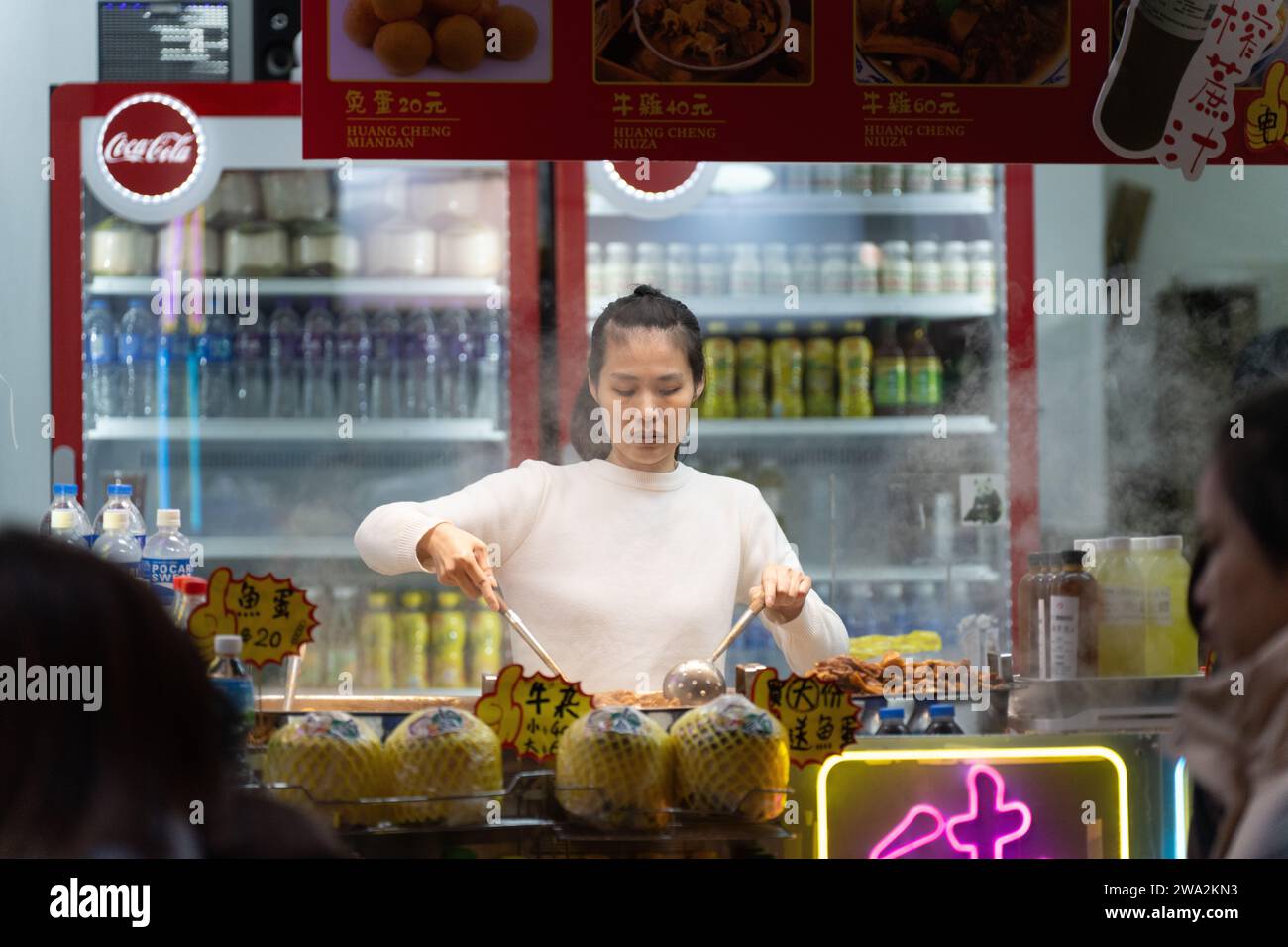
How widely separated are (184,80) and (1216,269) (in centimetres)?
266

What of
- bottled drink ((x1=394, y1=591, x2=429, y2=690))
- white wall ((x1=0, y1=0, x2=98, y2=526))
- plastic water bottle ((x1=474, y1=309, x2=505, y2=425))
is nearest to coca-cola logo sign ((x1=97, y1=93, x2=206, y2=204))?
white wall ((x1=0, y1=0, x2=98, y2=526))

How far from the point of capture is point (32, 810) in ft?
4.35

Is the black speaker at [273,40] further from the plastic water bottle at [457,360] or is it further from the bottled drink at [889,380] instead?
the bottled drink at [889,380]

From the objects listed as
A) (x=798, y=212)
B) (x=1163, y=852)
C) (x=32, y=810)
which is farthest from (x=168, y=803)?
(x=798, y=212)

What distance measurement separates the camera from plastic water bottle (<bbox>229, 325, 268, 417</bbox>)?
371 centimetres

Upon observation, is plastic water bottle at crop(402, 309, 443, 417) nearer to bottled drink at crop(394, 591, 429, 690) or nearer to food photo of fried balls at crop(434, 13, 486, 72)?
bottled drink at crop(394, 591, 429, 690)

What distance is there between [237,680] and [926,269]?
2.48 meters

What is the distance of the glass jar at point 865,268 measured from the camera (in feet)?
12.3

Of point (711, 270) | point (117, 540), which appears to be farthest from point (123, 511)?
point (711, 270)

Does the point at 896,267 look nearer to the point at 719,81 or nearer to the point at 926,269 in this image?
the point at 926,269

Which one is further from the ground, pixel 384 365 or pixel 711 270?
pixel 711 270

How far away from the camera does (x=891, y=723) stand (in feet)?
6.22

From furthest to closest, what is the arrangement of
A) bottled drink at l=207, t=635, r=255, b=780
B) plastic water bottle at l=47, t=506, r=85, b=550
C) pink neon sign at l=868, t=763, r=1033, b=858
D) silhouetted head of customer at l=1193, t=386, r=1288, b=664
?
plastic water bottle at l=47, t=506, r=85, b=550 → pink neon sign at l=868, t=763, r=1033, b=858 → bottled drink at l=207, t=635, r=255, b=780 → silhouetted head of customer at l=1193, t=386, r=1288, b=664

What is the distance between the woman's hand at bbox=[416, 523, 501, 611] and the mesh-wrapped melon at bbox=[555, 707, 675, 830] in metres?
0.52
